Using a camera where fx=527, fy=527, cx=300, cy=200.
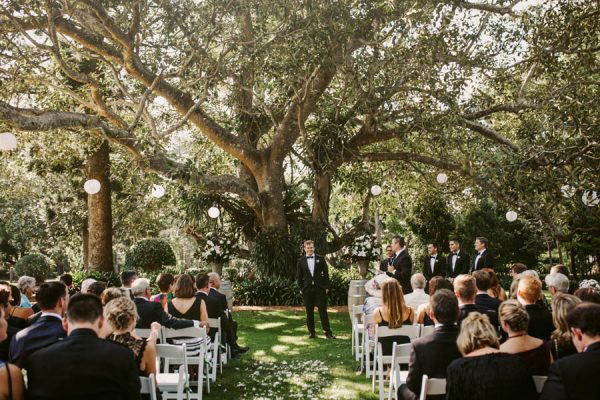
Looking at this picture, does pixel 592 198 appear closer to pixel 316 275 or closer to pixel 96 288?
pixel 316 275

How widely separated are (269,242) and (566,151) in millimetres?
8428

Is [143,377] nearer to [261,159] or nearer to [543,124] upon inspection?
[543,124]

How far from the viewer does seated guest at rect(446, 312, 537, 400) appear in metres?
3.37

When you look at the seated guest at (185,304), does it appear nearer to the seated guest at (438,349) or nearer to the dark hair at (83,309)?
the dark hair at (83,309)

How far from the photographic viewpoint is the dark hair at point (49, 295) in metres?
4.23

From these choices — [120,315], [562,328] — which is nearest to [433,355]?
[562,328]

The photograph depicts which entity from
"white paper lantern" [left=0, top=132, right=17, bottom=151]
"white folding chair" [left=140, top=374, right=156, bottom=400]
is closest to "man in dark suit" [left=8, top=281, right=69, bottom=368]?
"white folding chair" [left=140, top=374, right=156, bottom=400]

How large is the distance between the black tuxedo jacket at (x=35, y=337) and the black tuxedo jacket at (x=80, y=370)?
92 centimetres

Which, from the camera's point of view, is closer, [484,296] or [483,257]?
[484,296]

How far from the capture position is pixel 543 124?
35.8 feet

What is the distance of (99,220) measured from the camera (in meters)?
18.4

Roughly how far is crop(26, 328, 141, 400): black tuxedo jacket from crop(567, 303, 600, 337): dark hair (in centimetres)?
284

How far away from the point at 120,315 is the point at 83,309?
767 millimetres

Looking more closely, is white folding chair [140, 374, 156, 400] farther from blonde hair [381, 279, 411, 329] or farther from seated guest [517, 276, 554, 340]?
seated guest [517, 276, 554, 340]
